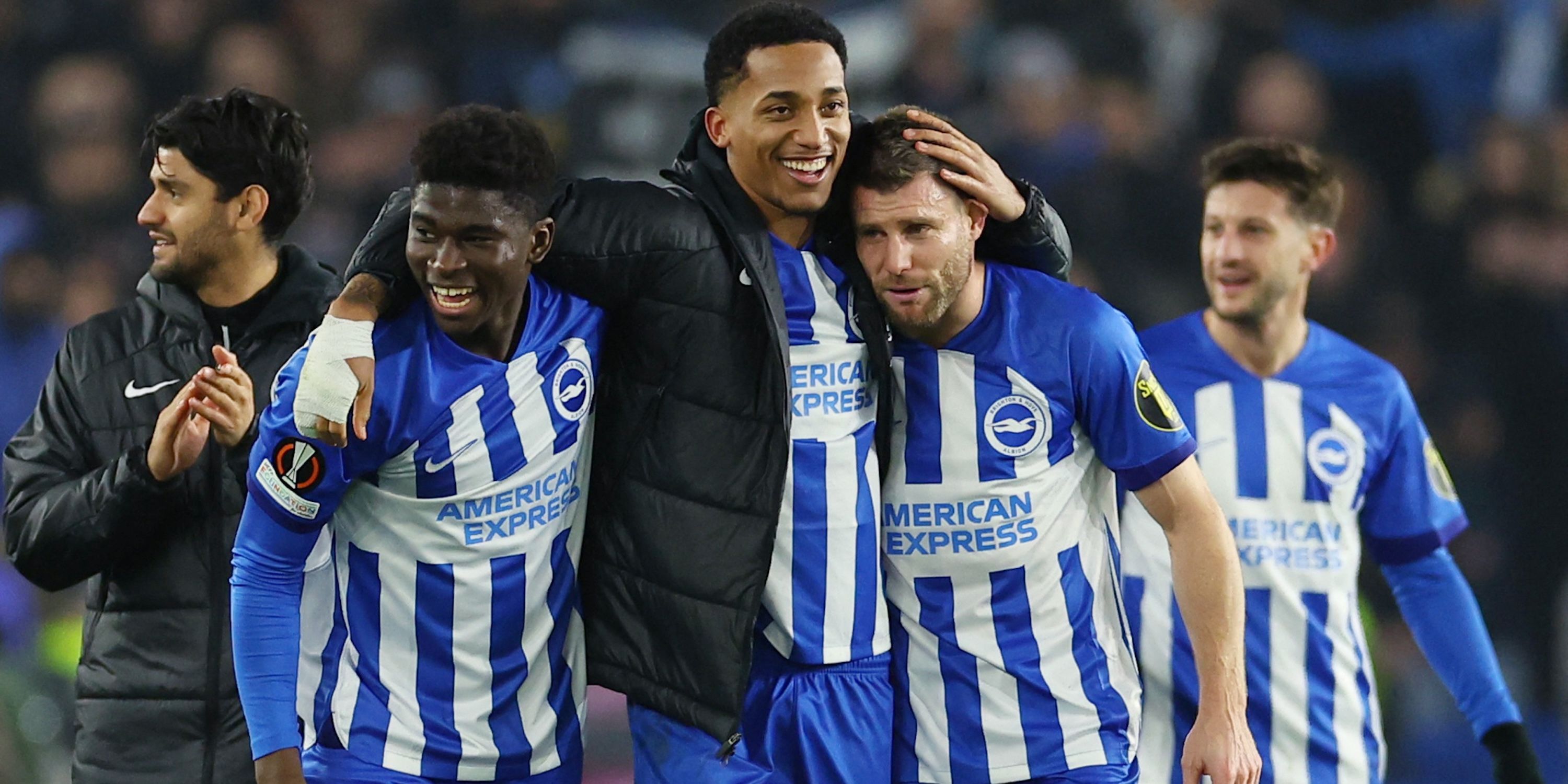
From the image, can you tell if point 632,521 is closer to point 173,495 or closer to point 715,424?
point 715,424

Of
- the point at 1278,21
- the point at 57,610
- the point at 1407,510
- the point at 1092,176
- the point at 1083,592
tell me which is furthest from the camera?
the point at 1278,21

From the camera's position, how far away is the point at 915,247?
328 centimetres

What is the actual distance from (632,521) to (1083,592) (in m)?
0.92

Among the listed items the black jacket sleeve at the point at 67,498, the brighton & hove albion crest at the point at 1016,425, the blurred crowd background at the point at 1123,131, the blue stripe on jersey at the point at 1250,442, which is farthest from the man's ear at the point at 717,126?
the blurred crowd background at the point at 1123,131

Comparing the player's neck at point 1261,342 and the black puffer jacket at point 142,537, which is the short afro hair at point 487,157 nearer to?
the black puffer jacket at point 142,537

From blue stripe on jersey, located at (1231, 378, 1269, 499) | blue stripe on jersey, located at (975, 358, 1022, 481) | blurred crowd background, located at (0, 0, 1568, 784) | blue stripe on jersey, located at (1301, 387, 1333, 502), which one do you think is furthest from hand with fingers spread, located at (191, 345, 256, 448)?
blurred crowd background, located at (0, 0, 1568, 784)

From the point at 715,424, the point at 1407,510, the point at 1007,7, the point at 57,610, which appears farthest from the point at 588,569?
the point at 1007,7

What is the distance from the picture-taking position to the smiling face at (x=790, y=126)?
10.8ft

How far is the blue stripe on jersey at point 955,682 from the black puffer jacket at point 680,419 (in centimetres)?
34

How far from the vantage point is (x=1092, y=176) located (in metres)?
8.28

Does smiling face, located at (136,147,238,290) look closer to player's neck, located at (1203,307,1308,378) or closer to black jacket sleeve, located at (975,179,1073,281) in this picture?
black jacket sleeve, located at (975,179,1073,281)

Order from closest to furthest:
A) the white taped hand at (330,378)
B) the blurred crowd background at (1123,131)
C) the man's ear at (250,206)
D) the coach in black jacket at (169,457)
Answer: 1. the white taped hand at (330,378)
2. the coach in black jacket at (169,457)
3. the man's ear at (250,206)
4. the blurred crowd background at (1123,131)

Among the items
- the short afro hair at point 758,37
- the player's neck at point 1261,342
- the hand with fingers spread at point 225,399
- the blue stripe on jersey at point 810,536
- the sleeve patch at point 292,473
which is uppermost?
the short afro hair at point 758,37

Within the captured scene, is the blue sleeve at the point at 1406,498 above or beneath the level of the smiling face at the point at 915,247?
beneath
